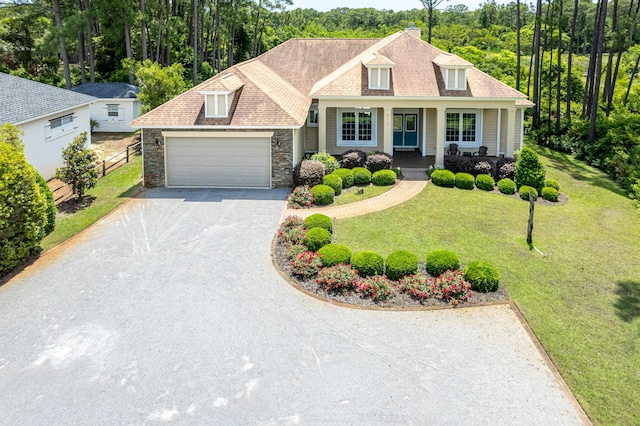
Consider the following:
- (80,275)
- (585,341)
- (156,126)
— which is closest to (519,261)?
(585,341)

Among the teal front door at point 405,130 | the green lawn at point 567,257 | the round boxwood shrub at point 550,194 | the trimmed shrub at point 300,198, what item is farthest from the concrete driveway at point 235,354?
the teal front door at point 405,130

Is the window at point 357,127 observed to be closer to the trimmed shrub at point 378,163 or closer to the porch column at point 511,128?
the trimmed shrub at point 378,163

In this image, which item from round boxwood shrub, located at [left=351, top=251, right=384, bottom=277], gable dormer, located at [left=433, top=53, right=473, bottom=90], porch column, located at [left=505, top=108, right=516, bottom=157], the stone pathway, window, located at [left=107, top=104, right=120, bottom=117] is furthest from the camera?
window, located at [left=107, top=104, right=120, bottom=117]

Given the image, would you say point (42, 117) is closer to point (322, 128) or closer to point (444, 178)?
point (322, 128)

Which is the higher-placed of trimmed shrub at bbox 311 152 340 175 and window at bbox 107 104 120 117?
window at bbox 107 104 120 117

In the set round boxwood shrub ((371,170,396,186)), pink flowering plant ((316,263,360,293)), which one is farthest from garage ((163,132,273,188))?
pink flowering plant ((316,263,360,293))

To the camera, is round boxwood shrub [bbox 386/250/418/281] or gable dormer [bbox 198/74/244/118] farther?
gable dormer [bbox 198/74/244/118]

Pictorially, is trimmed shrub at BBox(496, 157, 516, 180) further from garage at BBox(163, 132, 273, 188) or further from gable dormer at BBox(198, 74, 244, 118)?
gable dormer at BBox(198, 74, 244, 118)
